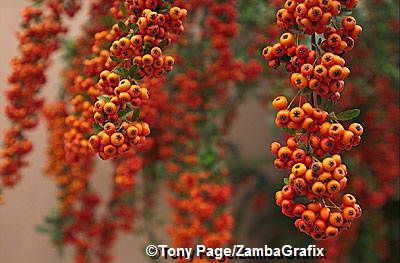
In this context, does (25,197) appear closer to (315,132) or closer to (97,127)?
(97,127)

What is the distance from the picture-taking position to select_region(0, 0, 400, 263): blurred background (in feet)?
3.96

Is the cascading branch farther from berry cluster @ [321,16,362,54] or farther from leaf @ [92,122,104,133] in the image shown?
leaf @ [92,122,104,133]

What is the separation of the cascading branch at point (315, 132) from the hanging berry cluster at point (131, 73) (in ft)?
0.45

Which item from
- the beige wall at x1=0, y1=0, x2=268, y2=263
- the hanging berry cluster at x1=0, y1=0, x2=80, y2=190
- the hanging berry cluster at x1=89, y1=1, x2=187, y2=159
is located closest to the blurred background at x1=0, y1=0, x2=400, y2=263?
the beige wall at x1=0, y1=0, x2=268, y2=263

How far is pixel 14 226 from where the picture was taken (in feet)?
4.82

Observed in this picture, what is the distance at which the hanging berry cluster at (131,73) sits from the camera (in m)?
0.52

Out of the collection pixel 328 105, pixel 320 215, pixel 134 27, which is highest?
pixel 134 27

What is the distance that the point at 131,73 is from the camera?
55 centimetres

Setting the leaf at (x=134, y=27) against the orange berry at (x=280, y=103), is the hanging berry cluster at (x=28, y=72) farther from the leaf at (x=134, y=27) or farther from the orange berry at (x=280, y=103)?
the orange berry at (x=280, y=103)

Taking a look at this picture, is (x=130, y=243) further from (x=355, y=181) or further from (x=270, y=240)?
(x=355, y=181)

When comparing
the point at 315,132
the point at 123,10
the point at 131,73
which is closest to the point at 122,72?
the point at 131,73

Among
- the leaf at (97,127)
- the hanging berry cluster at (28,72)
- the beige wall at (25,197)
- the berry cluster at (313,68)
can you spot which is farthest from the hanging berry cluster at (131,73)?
the beige wall at (25,197)

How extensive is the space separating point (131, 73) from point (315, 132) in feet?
0.69

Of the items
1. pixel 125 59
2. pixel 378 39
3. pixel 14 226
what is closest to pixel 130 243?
pixel 14 226
